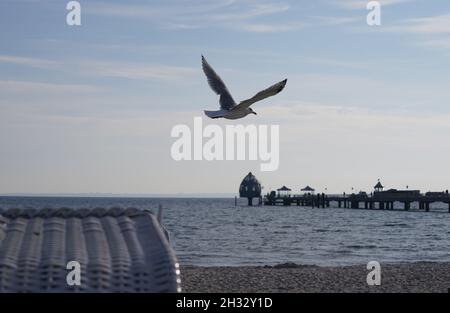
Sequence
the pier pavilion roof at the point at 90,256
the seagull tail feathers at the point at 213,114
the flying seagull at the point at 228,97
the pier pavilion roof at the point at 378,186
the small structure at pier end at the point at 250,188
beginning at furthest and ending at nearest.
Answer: the small structure at pier end at the point at 250,188 < the pier pavilion roof at the point at 378,186 < the seagull tail feathers at the point at 213,114 < the flying seagull at the point at 228,97 < the pier pavilion roof at the point at 90,256

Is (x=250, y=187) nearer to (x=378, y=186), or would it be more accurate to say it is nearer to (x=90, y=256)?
(x=378, y=186)

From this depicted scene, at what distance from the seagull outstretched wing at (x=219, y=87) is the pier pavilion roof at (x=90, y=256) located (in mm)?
6860

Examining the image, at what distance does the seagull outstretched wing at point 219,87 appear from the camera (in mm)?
15504

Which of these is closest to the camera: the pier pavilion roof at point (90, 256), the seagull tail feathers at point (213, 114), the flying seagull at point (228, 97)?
the pier pavilion roof at point (90, 256)

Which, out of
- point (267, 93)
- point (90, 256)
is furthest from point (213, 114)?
point (90, 256)

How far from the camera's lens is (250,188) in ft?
520

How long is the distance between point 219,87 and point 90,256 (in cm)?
835

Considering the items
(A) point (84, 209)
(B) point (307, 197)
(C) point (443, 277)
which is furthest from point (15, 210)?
(B) point (307, 197)

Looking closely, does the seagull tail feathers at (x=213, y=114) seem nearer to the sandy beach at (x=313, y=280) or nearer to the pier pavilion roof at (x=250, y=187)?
the sandy beach at (x=313, y=280)

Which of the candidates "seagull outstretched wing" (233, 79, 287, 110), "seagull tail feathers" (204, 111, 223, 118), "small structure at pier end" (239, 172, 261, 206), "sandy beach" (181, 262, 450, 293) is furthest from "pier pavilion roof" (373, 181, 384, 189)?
"seagull outstretched wing" (233, 79, 287, 110)

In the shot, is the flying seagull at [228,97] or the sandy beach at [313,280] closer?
the flying seagull at [228,97]

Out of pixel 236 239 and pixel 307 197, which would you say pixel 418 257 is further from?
pixel 307 197

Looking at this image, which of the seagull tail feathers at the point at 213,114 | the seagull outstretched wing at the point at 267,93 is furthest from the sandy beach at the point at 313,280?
the seagull outstretched wing at the point at 267,93

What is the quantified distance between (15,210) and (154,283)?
227 centimetres
